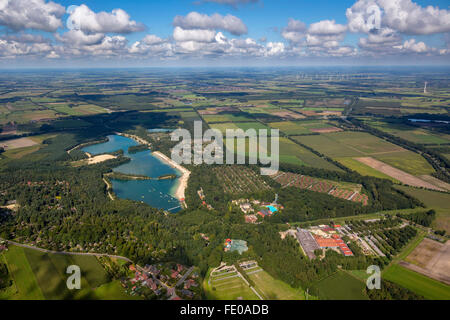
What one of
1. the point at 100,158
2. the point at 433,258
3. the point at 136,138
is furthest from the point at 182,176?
the point at 433,258

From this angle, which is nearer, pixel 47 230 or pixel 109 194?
pixel 47 230

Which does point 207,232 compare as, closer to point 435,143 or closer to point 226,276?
point 226,276

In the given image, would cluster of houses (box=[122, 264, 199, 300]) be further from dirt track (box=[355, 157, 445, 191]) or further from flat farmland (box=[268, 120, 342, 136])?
flat farmland (box=[268, 120, 342, 136])

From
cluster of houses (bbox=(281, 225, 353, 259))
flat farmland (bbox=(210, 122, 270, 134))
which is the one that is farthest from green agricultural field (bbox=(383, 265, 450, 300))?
flat farmland (bbox=(210, 122, 270, 134))

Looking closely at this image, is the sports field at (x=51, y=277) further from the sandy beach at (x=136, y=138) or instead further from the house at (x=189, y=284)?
the sandy beach at (x=136, y=138)

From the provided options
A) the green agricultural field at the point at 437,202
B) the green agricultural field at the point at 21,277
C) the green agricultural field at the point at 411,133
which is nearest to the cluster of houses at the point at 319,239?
the green agricultural field at the point at 437,202

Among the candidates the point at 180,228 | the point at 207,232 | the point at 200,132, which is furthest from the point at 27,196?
the point at 200,132

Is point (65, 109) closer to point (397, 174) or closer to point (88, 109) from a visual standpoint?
point (88, 109)
